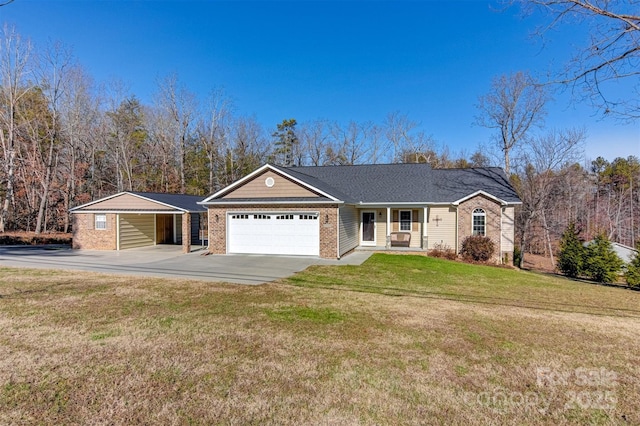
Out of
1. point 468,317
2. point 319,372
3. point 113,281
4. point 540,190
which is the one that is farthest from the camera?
point 540,190

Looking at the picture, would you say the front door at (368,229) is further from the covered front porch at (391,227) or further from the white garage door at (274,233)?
the white garage door at (274,233)

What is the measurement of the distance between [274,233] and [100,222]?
1008 cm

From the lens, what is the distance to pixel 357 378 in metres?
3.90

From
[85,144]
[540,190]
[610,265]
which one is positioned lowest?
[610,265]

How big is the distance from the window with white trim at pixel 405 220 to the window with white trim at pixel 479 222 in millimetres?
3274

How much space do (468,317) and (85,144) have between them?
114ft

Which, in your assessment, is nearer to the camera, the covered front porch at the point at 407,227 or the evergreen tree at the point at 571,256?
the evergreen tree at the point at 571,256

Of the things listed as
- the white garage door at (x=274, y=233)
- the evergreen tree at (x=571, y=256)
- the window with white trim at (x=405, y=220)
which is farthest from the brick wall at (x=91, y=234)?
the evergreen tree at (x=571, y=256)

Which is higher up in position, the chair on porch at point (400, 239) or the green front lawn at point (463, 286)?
the chair on porch at point (400, 239)

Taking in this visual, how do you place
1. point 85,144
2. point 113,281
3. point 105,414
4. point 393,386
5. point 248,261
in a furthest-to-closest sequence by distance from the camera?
point 85,144 < point 248,261 < point 113,281 < point 393,386 < point 105,414

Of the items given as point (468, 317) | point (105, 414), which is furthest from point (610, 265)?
point (105, 414)

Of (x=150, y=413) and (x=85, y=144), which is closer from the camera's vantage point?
(x=150, y=413)

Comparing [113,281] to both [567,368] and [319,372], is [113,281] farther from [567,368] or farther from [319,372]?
[567,368]

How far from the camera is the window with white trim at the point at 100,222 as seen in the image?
1809 centimetres
